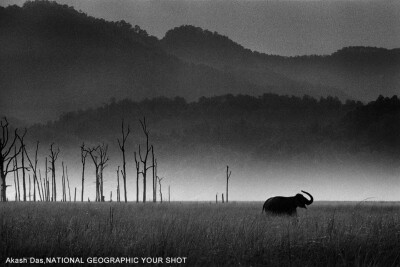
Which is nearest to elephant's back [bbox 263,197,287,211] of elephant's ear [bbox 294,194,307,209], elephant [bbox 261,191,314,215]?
elephant [bbox 261,191,314,215]

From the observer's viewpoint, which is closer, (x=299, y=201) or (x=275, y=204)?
(x=275, y=204)

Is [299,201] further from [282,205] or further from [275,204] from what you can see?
[275,204]

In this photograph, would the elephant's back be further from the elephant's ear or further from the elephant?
the elephant's ear

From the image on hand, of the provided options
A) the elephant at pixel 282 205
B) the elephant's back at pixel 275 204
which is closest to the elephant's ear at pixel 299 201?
the elephant at pixel 282 205

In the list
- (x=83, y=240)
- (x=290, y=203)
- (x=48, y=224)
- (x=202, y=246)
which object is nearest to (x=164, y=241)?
(x=202, y=246)

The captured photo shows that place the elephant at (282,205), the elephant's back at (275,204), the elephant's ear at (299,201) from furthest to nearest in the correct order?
the elephant's ear at (299,201) < the elephant's back at (275,204) < the elephant at (282,205)

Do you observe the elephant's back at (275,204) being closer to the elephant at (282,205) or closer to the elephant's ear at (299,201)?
the elephant at (282,205)

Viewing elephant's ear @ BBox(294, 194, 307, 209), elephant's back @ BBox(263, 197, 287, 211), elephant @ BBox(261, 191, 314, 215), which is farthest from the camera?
elephant's ear @ BBox(294, 194, 307, 209)

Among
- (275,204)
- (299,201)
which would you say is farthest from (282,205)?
(299,201)

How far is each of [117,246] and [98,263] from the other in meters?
1.31

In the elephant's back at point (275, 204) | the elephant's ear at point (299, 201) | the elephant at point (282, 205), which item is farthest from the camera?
the elephant's ear at point (299, 201)

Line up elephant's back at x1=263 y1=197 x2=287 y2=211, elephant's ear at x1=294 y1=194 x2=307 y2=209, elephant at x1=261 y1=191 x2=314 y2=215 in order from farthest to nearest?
elephant's ear at x1=294 y1=194 x2=307 y2=209
elephant's back at x1=263 y1=197 x2=287 y2=211
elephant at x1=261 y1=191 x2=314 y2=215

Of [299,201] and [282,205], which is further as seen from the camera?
[299,201]

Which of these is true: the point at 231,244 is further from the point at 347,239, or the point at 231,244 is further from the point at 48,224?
the point at 48,224
